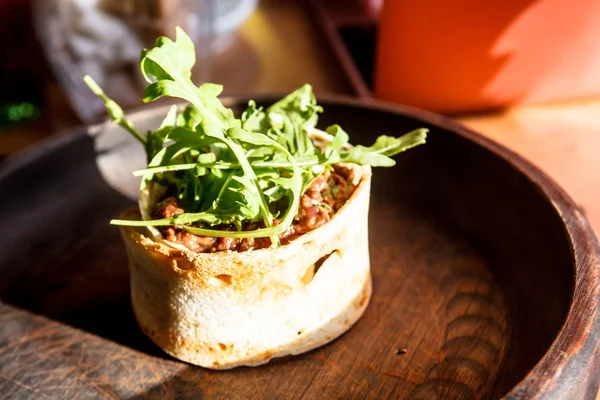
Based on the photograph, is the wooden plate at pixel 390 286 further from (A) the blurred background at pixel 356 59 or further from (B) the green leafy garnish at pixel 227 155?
(A) the blurred background at pixel 356 59

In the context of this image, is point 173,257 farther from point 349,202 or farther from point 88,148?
point 88,148

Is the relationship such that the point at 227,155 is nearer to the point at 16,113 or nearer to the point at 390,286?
the point at 390,286

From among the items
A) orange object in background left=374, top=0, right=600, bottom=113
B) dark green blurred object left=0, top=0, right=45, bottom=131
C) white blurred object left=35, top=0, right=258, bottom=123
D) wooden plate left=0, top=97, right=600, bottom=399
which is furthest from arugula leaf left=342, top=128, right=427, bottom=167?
dark green blurred object left=0, top=0, right=45, bottom=131

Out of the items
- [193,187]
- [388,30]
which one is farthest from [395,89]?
[193,187]

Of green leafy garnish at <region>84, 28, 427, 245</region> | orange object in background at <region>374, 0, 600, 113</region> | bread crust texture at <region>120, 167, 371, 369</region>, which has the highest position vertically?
green leafy garnish at <region>84, 28, 427, 245</region>

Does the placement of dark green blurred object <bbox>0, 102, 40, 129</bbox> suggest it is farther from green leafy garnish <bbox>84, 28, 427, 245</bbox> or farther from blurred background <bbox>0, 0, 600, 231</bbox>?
green leafy garnish <bbox>84, 28, 427, 245</bbox>

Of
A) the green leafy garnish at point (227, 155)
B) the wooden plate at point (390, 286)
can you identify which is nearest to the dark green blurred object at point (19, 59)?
the wooden plate at point (390, 286)

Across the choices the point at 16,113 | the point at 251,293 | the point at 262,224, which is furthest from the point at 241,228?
the point at 16,113
